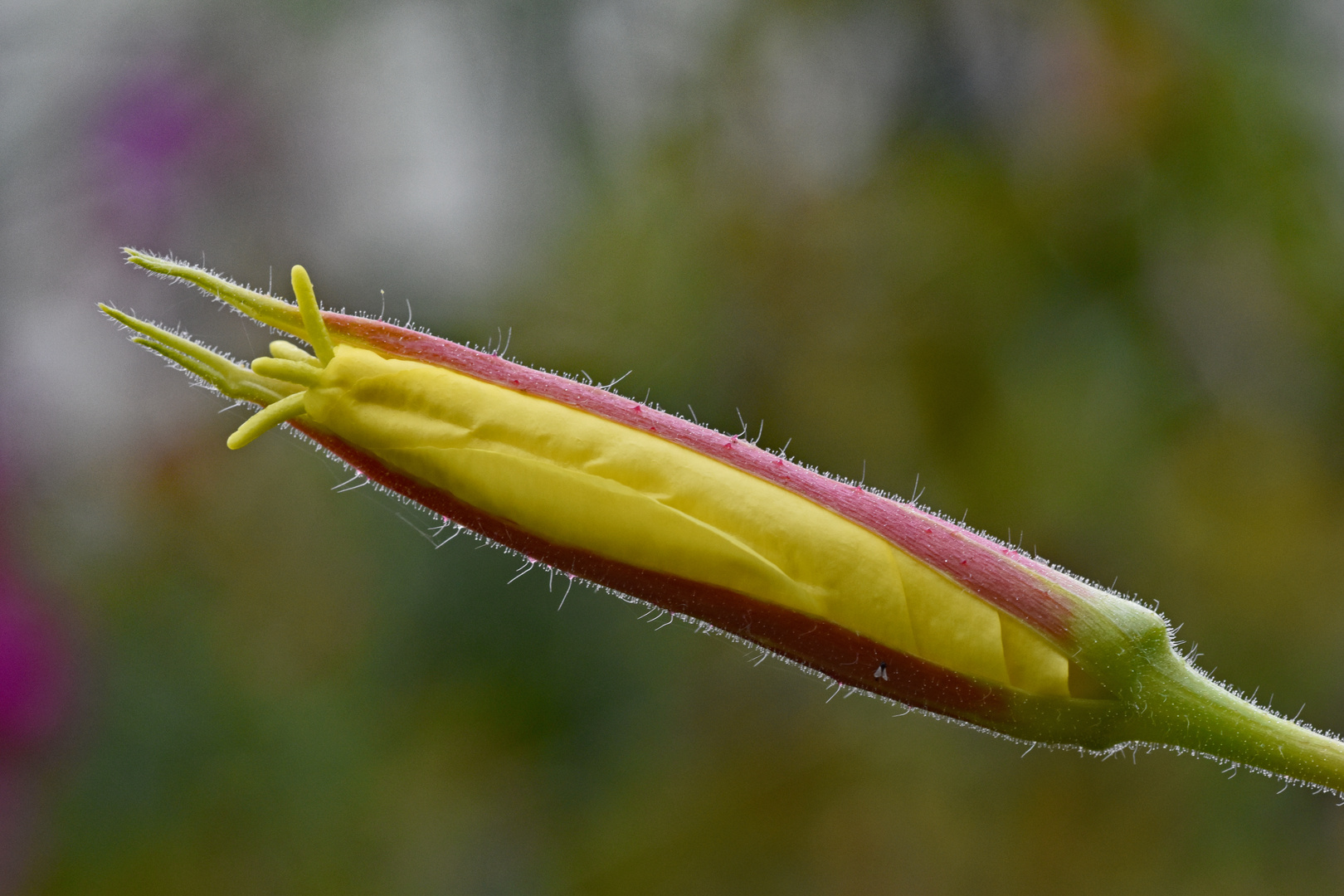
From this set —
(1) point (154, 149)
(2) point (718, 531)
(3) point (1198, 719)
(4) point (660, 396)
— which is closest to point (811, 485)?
(2) point (718, 531)

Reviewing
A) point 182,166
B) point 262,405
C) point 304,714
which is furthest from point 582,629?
point 262,405

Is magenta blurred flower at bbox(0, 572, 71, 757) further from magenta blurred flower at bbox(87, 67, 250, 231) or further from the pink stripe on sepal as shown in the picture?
the pink stripe on sepal

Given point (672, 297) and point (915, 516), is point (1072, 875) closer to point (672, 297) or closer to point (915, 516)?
point (672, 297)

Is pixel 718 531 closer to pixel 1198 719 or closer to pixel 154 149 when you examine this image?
pixel 1198 719

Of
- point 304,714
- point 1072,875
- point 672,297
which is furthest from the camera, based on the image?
point 672,297

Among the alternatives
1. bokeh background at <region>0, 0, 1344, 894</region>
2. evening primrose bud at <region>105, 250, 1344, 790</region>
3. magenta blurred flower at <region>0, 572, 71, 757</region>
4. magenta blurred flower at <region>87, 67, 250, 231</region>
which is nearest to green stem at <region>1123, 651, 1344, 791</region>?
evening primrose bud at <region>105, 250, 1344, 790</region>

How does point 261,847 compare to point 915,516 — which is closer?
point 915,516

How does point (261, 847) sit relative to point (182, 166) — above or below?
below
